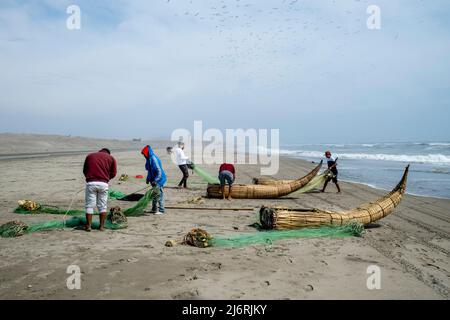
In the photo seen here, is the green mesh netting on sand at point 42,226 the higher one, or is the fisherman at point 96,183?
the fisherman at point 96,183

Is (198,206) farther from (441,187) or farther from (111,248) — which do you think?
(441,187)

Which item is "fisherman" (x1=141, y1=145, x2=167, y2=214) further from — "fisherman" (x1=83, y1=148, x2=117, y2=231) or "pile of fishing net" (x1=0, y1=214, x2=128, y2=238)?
"fisherman" (x1=83, y1=148, x2=117, y2=231)

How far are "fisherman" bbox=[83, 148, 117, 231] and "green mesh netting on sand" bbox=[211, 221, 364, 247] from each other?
8.13 feet

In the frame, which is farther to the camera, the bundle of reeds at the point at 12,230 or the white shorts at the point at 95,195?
the white shorts at the point at 95,195

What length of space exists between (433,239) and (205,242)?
4762 mm

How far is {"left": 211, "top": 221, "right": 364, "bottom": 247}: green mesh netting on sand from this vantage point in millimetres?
6242

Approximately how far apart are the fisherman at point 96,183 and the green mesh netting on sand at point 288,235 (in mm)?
2478

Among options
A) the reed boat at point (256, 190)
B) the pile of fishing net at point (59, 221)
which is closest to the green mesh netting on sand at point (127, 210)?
the pile of fishing net at point (59, 221)

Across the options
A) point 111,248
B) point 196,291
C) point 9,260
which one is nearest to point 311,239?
point 196,291

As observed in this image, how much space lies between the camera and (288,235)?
673cm

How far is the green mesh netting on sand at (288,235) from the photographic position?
20.5 ft

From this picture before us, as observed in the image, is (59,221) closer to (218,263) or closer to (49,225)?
(49,225)

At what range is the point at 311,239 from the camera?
6773mm

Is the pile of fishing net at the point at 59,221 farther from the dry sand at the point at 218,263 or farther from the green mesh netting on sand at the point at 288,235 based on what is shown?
the green mesh netting on sand at the point at 288,235
